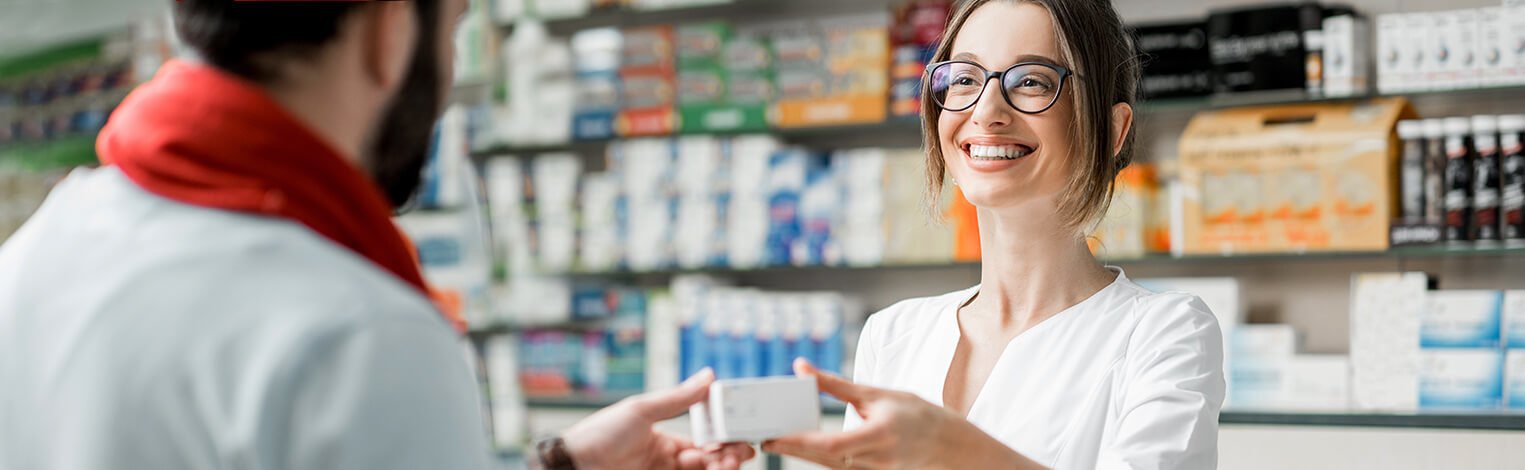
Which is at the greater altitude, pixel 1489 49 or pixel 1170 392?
pixel 1489 49

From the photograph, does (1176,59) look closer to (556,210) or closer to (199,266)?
(556,210)

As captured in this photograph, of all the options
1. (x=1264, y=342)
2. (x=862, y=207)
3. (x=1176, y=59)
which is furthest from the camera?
(x=862, y=207)

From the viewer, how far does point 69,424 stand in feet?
2.54

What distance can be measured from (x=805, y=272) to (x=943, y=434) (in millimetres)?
2884

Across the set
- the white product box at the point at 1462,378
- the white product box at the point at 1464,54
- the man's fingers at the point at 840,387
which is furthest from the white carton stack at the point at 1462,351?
the man's fingers at the point at 840,387

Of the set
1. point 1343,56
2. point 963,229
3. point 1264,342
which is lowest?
point 1264,342

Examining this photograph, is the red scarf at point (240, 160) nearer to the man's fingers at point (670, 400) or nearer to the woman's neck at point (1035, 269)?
the man's fingers at point (670, 400)

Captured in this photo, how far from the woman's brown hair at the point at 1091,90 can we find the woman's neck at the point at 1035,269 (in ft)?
0.15

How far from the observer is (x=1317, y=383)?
332cm

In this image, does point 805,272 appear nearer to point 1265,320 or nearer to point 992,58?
point 1265,320

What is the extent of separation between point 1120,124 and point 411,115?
46.4 inches

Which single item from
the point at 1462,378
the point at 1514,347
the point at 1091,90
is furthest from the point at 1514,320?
the point at 1091,90

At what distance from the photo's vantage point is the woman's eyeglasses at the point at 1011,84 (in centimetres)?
177

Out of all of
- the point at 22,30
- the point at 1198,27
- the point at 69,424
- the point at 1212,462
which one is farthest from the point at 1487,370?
the point at 22,30
